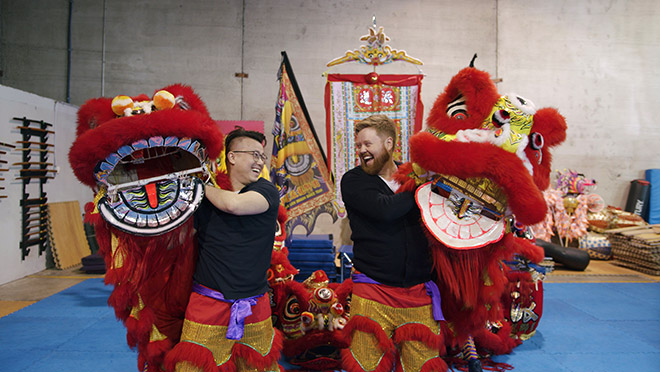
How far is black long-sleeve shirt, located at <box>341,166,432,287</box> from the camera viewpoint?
173 cm

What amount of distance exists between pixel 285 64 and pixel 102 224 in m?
2.84

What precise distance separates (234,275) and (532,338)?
2.61m

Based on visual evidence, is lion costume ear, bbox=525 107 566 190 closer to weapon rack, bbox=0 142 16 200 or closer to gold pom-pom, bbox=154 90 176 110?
gold pom-pom, bbox=154 90 176 110

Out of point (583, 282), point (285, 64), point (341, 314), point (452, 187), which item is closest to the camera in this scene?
point (452, 187)

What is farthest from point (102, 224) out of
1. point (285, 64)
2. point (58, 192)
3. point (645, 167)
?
point (645, 167)

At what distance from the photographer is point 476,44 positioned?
6.53 m

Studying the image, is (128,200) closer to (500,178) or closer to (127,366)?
(500,178)

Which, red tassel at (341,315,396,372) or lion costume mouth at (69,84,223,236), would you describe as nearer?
lion costume mouth at (69,84,223,236)

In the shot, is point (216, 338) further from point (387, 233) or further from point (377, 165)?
point (377, 165)

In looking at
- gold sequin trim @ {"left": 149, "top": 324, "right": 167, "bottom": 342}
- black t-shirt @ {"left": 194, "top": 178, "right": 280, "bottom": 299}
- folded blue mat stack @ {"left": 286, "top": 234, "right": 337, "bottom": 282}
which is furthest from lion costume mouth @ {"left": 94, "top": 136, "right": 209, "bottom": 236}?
folded blue mat stack @ {"left": 286, "top": 234, "right": 337, "bottom": 282}

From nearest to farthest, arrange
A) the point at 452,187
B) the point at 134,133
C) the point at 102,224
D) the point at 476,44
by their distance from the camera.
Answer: the point at 134,133 < the point at 102,224 < the point at 452,187 < the point at 476,44

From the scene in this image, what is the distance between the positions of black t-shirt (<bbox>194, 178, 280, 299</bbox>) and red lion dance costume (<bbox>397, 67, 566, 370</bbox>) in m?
0.64

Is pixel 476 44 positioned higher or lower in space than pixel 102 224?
higher

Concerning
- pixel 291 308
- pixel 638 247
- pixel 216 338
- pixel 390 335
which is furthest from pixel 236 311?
pixel 638 247
